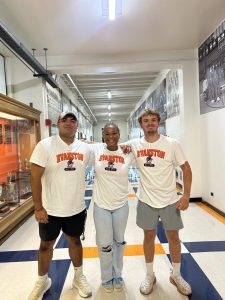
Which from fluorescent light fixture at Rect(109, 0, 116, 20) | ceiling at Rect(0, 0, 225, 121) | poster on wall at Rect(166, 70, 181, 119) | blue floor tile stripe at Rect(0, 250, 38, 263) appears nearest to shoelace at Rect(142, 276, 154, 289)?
blue floor tile stripe at Rect(0, 250, 38, 263)

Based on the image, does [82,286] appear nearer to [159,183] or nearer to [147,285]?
[147,285]

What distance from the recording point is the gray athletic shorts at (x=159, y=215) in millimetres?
2115

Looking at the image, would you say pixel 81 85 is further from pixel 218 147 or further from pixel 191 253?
pixel 191 253

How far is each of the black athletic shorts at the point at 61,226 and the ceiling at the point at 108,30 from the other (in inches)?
111

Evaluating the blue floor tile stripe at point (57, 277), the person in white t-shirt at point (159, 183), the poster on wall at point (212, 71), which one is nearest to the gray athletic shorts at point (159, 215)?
the person in white t-shirt at point (159, 183)

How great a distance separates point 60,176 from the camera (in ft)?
6.64

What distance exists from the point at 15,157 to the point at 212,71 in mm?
3994

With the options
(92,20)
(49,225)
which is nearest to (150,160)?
(49,225)

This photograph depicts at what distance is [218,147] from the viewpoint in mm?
4457

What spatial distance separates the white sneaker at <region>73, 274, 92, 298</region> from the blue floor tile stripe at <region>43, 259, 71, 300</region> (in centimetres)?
16

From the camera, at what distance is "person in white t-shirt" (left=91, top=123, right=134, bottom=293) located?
207cm

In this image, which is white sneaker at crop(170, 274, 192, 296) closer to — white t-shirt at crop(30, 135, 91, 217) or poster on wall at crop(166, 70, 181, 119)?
white t-shirt at crop(30, 135, 91, 217)

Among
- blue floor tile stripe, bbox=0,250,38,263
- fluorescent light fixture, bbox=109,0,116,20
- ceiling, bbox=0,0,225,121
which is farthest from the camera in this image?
ceiling, bbox=0,0,225,121

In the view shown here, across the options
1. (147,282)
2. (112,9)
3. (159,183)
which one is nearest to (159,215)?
(159,183)
